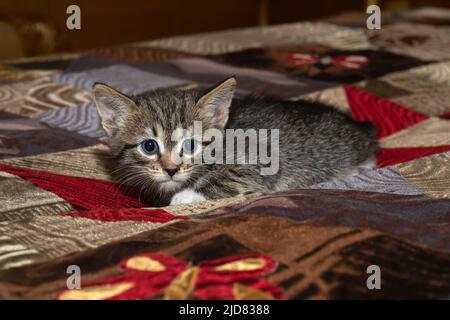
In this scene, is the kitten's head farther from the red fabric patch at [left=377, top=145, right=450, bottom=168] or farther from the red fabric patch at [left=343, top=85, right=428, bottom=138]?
the red fabric patch at [left=343, top=85, right=428, bottom=138]

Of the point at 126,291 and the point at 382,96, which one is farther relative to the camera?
the point at 382,96

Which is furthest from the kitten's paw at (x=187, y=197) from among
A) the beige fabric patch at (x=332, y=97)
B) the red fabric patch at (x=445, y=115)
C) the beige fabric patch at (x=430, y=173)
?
the red fabric patch at (x=445, y=115)

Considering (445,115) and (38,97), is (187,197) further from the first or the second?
(445,115)

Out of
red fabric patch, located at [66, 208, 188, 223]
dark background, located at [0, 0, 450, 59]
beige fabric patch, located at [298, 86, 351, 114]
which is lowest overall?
red fabric patch, located at [66, 208, 188, 223]

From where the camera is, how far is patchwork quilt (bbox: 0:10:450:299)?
1.06 meters

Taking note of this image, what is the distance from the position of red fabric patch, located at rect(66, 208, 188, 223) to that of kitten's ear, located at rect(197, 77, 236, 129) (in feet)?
1.34

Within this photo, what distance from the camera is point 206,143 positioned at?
1.71 meters

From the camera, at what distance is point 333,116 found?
6.55 feet

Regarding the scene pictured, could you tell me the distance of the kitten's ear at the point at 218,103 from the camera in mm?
1710

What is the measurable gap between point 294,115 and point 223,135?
275 mm

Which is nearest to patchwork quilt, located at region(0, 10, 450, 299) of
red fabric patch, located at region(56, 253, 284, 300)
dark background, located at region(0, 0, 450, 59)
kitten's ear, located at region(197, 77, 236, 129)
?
red fabric patch, located at region(56, 253, 284, 300)

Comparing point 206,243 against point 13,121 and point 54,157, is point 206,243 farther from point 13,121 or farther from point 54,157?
point 13,121
